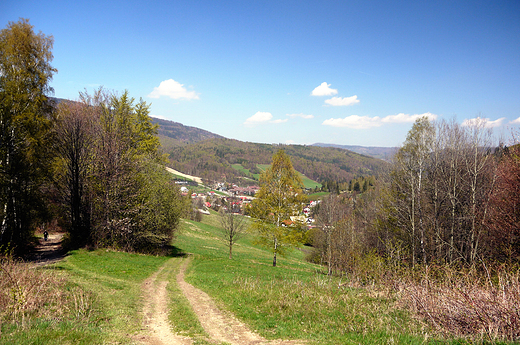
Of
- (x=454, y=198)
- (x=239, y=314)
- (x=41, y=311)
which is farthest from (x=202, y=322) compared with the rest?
(x=454, y=198)

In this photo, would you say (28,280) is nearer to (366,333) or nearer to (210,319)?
(210,319)

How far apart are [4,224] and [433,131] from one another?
102 feet

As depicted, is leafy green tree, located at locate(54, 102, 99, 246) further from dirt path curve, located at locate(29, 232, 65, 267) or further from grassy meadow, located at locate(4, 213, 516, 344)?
grassy meadow, located at locate(4, 213, 516, 344)

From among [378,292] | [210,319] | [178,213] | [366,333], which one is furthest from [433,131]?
[178,213]

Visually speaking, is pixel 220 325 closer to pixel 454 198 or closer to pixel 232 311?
pixel 232 311

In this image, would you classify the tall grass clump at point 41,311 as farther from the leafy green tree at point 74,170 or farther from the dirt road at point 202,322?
the leafy green tree at point 74,170

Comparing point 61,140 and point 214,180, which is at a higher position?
point 61,140

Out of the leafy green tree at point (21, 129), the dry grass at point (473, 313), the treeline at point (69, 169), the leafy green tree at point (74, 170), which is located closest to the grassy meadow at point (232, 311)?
the dry grass at point (473, 313)

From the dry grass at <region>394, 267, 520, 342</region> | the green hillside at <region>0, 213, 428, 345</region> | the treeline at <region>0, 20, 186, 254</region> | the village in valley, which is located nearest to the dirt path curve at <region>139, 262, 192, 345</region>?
the green hillside at <region>0, 213, 428, 345</region>

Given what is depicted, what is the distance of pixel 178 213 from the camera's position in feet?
86.3

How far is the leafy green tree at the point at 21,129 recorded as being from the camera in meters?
15.2

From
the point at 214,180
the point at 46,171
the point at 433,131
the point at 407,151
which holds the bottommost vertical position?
the point at 214,180

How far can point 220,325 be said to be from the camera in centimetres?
877

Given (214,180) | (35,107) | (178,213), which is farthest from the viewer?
(214,180)
